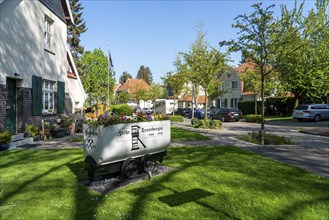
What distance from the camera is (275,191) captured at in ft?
17.3

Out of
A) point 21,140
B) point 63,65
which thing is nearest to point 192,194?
point 21,140

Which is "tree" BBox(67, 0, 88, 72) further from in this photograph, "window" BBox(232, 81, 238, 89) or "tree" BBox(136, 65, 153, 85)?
"tree" BBox(136, 65, 153, 85)

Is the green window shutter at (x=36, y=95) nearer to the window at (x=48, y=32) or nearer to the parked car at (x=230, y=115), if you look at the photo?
the window at (x=48, y=32)

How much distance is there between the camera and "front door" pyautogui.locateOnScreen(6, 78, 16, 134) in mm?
11411

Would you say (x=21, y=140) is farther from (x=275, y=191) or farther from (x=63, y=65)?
(x=275, y=191)

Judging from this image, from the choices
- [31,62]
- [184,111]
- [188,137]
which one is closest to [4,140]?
[31,62]

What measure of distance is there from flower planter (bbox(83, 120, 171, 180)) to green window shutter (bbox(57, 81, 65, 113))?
10639 mm

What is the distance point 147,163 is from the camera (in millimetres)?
6309

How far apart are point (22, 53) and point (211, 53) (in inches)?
493

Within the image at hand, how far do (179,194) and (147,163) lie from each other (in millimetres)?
1419

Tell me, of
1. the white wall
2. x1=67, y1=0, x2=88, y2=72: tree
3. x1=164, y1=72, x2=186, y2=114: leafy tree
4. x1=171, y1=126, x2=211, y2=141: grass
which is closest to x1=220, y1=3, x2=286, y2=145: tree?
x1=171, y1=126, x2=211, y2=141: grass

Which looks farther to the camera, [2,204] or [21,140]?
[21,140]

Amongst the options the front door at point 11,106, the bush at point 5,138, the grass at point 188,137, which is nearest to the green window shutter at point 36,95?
the front door at point 11,106

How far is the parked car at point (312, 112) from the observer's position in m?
26.7
